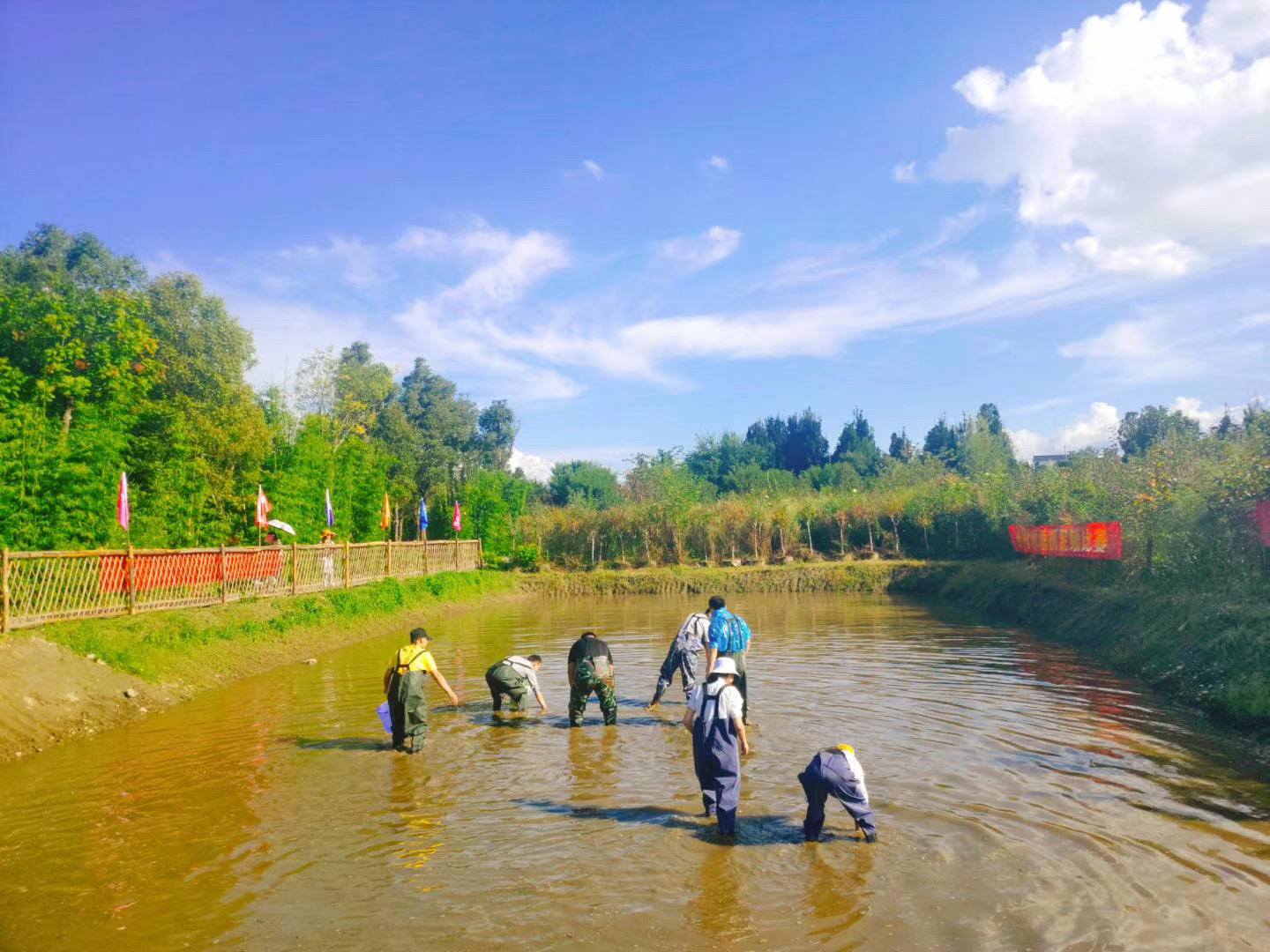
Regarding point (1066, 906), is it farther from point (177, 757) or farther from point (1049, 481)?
point (1049, 481)

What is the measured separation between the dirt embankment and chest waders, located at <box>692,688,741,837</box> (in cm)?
883

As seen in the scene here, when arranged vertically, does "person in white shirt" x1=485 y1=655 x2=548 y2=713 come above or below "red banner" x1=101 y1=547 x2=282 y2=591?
below

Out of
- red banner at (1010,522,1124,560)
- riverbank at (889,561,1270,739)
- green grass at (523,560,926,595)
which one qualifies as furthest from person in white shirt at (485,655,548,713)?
green grass at (523,560,926,595)

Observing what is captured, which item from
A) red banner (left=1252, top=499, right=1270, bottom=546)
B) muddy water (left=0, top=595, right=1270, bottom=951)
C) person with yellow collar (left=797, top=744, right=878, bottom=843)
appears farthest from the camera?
red banner (left=1252, top=499, right=1270, bottom=546)

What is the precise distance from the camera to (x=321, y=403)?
41688mm

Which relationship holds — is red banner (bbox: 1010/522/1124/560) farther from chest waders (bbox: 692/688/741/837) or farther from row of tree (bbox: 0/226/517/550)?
row of tree (bbox: 0/226/517/550)

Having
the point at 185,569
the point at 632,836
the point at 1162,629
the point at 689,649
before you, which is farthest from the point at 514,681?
the point at 1162,629

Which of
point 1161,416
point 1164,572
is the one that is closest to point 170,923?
point 1164,572

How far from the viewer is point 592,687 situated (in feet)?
36.2

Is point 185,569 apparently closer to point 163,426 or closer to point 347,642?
point 347,642

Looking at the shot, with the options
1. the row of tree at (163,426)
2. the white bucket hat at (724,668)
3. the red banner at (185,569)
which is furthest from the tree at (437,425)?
the white bucket hat at (724,668)

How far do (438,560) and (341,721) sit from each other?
23163 mm

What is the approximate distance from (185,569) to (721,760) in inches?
579

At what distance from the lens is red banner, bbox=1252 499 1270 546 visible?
13.3 m
